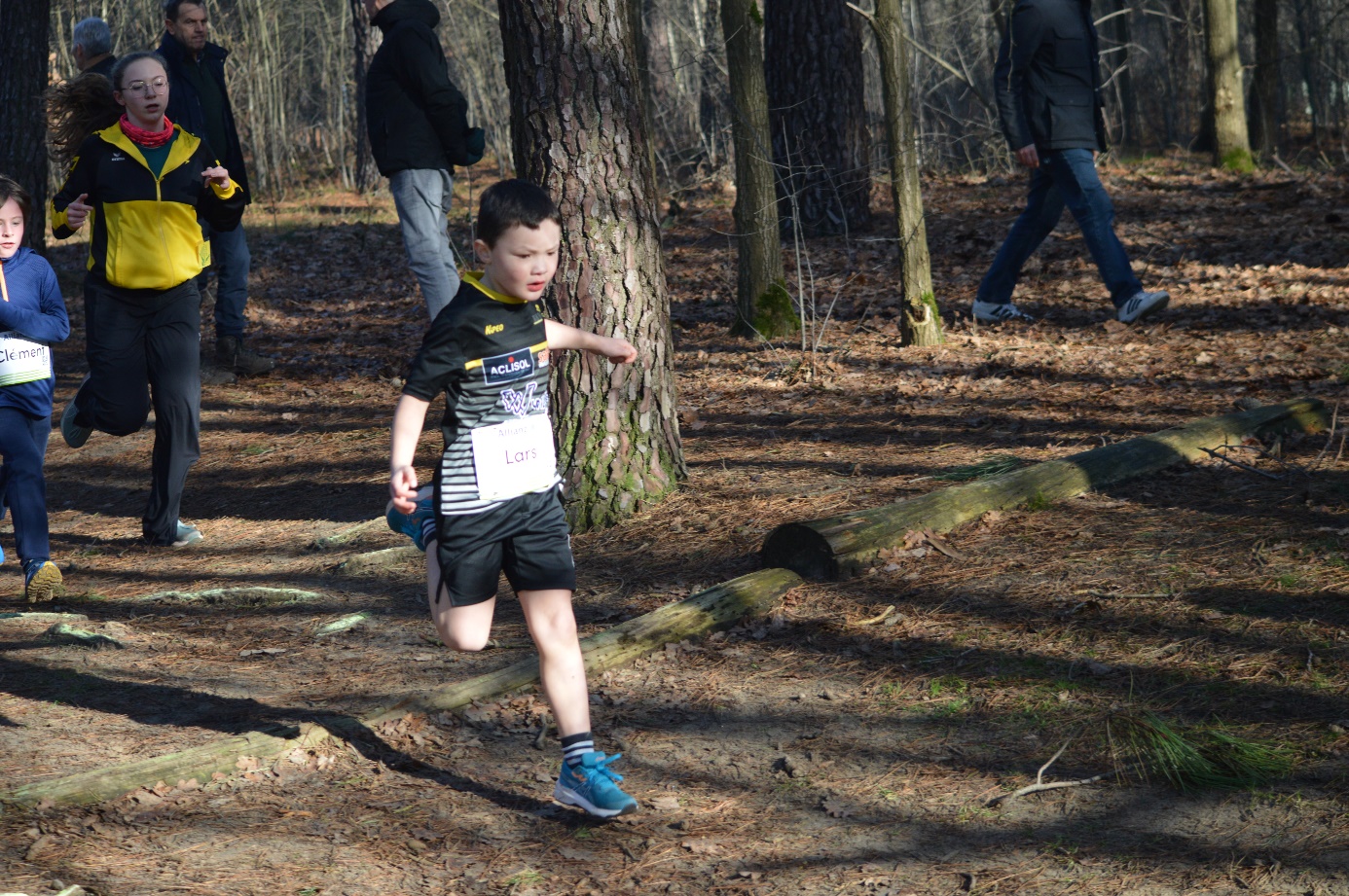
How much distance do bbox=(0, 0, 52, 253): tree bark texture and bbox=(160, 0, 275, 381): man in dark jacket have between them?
409cm

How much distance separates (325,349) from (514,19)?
6140 millimetres

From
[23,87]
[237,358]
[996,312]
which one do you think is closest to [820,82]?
[996,312]

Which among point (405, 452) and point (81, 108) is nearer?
point (405, 452)

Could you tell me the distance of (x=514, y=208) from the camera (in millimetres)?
3172

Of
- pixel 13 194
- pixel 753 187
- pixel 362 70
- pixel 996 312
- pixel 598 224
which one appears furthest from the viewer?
pixel 362 70

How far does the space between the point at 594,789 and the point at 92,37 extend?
23.8 ft

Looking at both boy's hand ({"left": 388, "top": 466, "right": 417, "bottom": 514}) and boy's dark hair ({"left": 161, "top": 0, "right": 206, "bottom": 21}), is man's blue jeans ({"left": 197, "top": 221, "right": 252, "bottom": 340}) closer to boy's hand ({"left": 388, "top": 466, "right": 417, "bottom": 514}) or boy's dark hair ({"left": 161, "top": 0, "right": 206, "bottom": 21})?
boy's dark hair ({"left": 161, "top": 0, "right": 206, "bottom": 21})

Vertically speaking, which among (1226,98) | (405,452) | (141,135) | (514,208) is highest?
(1226,98)

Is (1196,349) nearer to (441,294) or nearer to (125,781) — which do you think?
(441,294)

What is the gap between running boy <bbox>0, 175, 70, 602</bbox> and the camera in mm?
5328

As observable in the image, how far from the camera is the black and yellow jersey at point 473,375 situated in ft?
10.8

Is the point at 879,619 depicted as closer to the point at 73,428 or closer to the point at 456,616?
the point at 456,616

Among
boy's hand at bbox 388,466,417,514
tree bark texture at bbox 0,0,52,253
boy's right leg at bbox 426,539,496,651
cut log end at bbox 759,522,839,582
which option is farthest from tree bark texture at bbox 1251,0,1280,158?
boy's hand at bbox 388,466,417,514

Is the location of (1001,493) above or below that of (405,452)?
below
